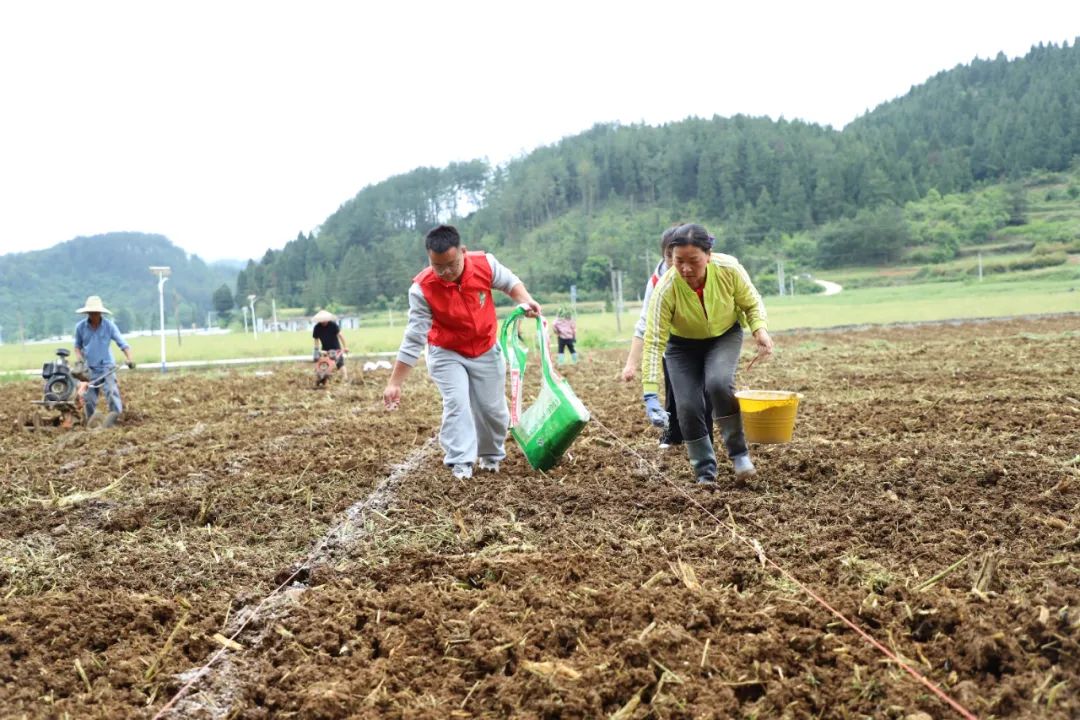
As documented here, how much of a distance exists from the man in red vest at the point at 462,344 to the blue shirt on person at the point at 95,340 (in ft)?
20.6

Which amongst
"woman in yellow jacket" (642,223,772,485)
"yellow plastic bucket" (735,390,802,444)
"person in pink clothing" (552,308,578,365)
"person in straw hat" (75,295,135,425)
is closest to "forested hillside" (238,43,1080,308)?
"person in pink clothing" (552,308,578,365)

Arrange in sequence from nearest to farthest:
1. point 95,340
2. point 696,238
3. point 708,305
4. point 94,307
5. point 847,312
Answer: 1. point 696,238
2. point 708,305
3. point 94,307
4. point 95,340
5. point 847,312

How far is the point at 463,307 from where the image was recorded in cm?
611

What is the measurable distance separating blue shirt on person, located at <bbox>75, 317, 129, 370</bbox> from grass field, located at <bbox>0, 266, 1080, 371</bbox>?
16.0 metres

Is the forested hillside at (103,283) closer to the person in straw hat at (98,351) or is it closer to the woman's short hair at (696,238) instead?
the person in straw hat at (98,351)

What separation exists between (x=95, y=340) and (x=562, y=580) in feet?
29.0

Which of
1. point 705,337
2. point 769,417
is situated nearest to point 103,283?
point 769,417

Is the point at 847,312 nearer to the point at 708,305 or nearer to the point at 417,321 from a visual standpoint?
the point at 708,305

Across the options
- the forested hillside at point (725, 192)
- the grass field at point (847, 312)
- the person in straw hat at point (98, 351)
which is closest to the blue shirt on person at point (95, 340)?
the person in straw hat at point (98, 351)

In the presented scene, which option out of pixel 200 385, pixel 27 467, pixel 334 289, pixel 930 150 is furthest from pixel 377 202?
pixel 27 467

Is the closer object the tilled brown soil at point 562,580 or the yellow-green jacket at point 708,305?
the tilled brown soil at point 562,580

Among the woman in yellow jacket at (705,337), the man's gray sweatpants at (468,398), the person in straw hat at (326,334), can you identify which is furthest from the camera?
the person in straw hat at (326,334)

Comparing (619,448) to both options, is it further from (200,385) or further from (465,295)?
(200,385)

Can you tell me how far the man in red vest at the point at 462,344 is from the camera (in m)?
6.03
